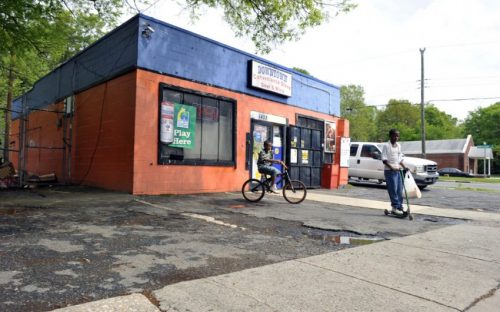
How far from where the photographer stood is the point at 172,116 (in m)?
10.7

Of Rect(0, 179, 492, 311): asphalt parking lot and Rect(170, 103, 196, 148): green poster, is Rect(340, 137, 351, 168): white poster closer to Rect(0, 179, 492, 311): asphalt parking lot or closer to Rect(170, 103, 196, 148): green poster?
Rect(0, 179, 492, 311): asphalt parking lot

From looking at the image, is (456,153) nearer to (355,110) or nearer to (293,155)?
(355,110)

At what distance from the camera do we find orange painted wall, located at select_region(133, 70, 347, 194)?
10047mm

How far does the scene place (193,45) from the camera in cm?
1141

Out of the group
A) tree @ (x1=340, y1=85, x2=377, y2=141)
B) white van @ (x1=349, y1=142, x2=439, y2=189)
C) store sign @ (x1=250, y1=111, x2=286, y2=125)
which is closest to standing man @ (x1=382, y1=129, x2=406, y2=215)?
store sign @ (x1=250, y1=111, x2=286, y2=125)

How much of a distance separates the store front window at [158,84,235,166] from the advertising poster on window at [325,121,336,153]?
560 centimetres

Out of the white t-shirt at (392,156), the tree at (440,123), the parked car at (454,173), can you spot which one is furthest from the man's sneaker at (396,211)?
the tree at (440,123)

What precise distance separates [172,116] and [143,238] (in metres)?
5.95

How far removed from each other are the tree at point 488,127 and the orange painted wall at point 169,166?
6351 centimetres

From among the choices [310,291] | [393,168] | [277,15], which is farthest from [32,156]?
[310,291]

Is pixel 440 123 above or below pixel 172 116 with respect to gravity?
above

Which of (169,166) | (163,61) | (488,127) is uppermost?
(488,127)

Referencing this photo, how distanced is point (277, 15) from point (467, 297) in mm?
10722

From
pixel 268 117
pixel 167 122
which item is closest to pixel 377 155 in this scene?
pixel 268 117
